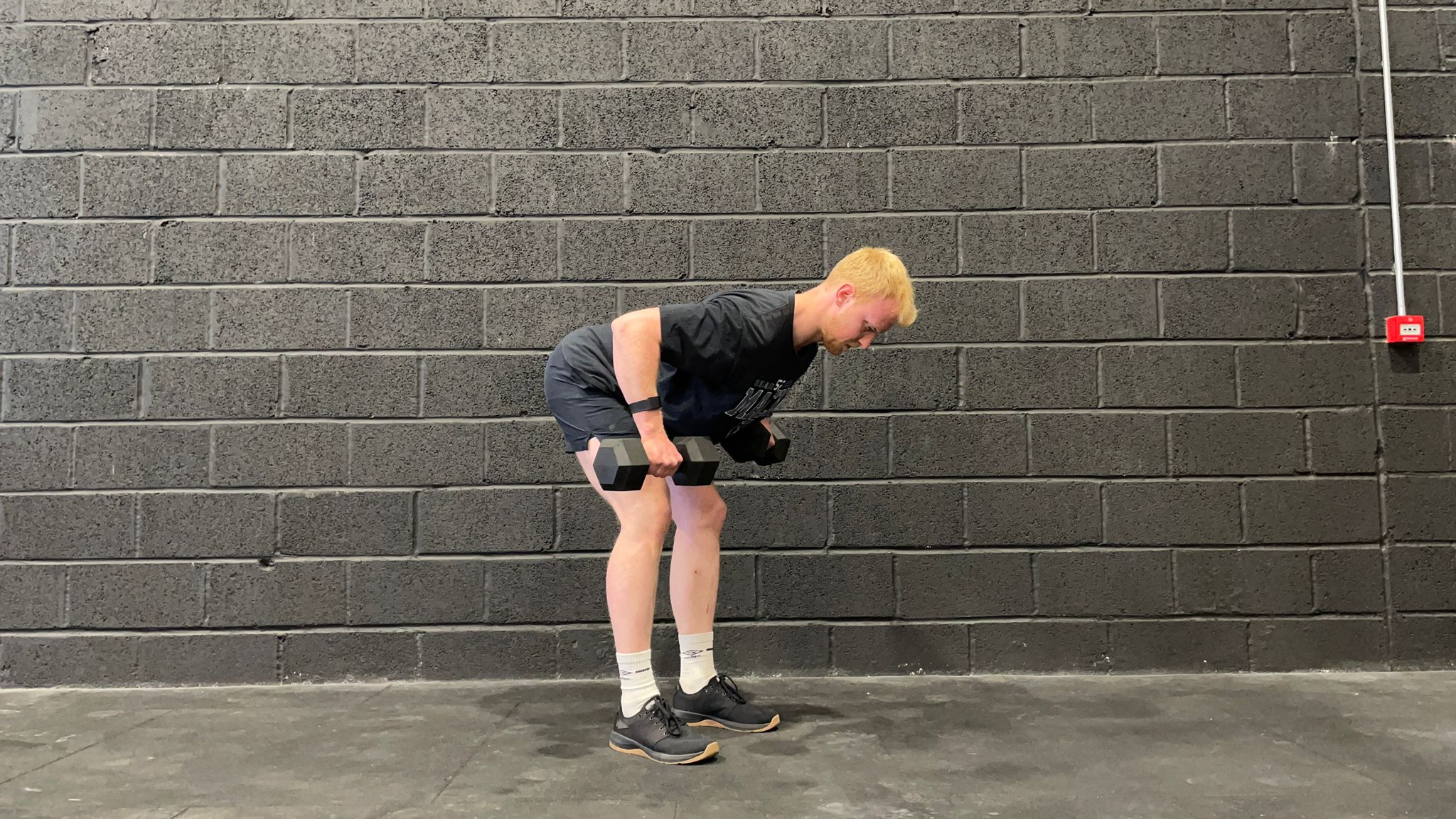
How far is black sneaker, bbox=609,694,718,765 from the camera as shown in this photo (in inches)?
74.2

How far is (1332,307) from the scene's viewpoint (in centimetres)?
279

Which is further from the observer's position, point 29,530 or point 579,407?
point 29,530

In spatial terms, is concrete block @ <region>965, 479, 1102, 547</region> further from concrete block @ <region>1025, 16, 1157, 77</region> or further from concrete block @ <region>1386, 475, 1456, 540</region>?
concrete block @ <region>1025, 16, 1157, 77</region>

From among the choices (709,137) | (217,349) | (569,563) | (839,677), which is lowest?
(839,677)

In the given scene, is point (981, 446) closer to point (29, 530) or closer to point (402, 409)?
point (402, 409)

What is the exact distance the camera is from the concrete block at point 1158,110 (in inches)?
112

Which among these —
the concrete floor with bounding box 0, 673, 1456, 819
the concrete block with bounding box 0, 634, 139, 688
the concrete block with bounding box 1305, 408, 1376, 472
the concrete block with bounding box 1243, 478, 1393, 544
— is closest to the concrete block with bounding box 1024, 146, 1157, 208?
the concrete block with bounding box 1305, 408, 1376, 472

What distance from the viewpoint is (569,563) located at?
2.73m

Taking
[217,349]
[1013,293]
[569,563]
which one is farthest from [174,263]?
[1013,293]

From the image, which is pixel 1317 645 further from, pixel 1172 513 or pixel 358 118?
pixel 358 118

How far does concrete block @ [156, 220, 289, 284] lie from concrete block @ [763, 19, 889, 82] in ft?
5.33

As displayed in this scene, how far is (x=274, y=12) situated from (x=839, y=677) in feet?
8.94

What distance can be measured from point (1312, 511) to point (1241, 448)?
0.29 meters

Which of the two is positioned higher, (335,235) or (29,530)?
(335,235)
